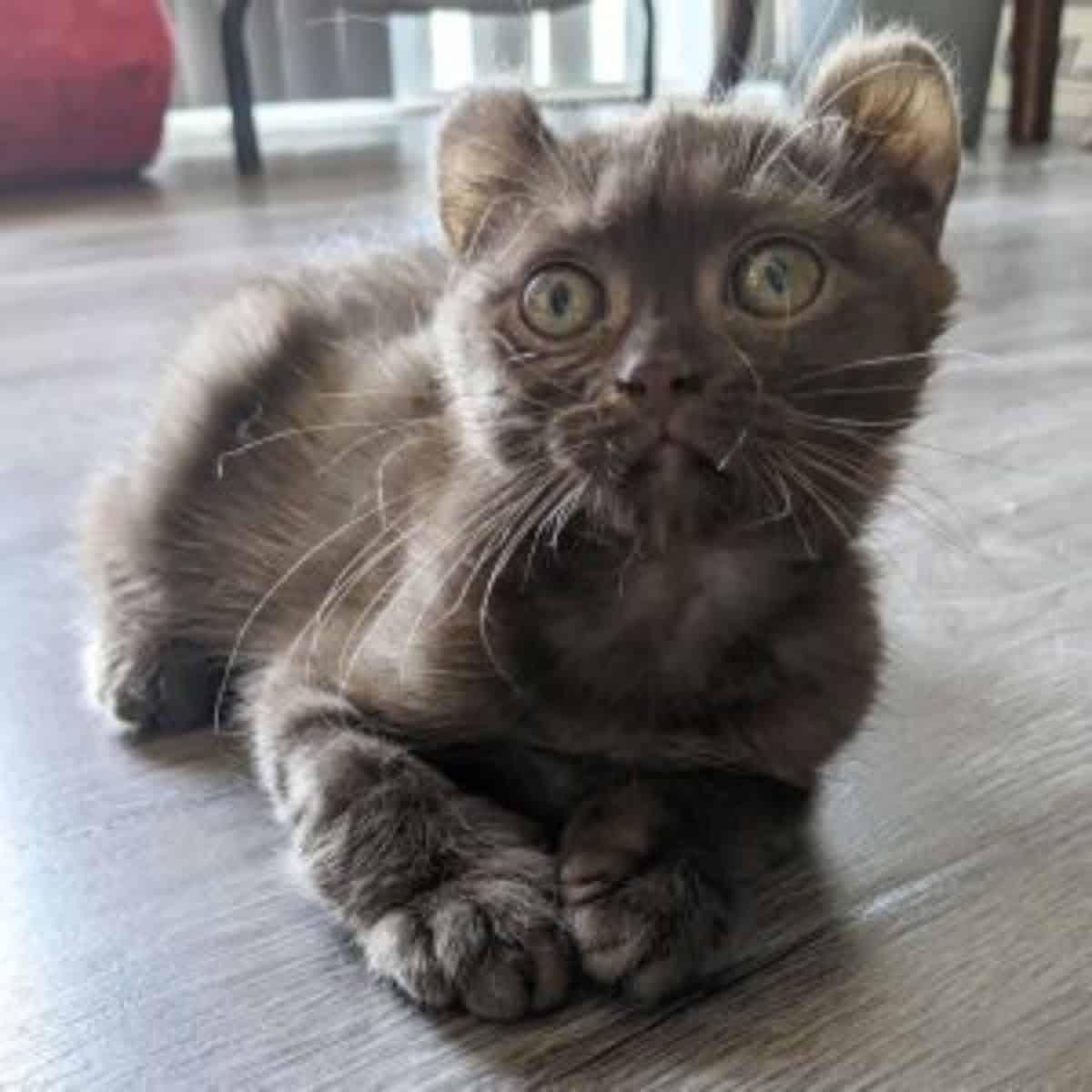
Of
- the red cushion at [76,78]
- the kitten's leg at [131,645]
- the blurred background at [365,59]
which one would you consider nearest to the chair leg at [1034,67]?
the blurred background at [365,59]

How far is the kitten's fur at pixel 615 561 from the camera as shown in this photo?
80 centimetres

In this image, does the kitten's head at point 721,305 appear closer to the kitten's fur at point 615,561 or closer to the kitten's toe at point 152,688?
the kitten's fur at point 615,561

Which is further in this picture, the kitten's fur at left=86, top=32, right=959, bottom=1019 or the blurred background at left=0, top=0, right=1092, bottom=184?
the blurred background at left=0, top=0, right=1092, bottom=184

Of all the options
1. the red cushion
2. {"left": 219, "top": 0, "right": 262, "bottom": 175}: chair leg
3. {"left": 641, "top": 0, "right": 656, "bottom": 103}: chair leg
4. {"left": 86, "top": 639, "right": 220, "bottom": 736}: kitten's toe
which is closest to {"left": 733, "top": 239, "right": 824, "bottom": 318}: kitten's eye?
{"left": 86, "top": 639, "right": 220, "bottom": 736}: kitten's toe

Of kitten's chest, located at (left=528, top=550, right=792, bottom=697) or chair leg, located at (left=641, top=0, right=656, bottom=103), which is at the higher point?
kitten's chest, located at (left=528, top=550, right=792, bottom=697)

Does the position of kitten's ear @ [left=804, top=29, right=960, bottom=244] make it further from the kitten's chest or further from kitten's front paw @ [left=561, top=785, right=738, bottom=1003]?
kitten's front paw @ [left=561, top=785, right=738, bottom=1003]

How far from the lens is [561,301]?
2.76 ft

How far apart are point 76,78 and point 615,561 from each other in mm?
3025

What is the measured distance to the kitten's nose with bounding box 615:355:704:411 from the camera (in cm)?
76

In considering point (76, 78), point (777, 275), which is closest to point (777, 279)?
point (777, 275)

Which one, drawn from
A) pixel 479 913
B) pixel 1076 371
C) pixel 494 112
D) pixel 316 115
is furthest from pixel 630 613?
pixel 316 115

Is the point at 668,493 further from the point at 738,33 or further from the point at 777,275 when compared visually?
the point at 738,33

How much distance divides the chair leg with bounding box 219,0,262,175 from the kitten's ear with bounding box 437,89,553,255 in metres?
3.05

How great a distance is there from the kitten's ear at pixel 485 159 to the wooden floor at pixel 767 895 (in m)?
0.28
